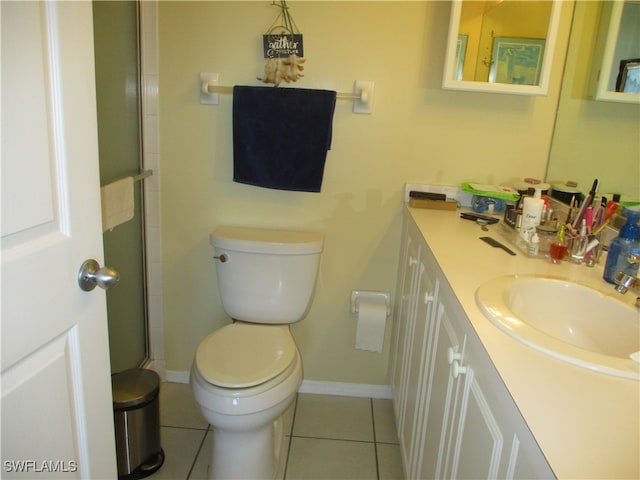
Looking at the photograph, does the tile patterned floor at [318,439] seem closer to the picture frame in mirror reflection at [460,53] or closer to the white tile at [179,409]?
the white tile at [179,409]

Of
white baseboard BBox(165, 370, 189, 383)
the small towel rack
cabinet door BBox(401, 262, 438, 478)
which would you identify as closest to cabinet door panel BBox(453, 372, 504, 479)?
cabinet door BBox(401, 262, 438, 478)

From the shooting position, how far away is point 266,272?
6.35ft

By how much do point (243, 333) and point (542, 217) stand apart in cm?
112

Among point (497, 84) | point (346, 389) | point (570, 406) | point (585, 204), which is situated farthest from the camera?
point (346, 389)

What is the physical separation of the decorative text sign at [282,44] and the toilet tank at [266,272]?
711mm

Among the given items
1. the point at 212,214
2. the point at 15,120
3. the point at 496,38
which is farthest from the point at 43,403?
the point at 496,38

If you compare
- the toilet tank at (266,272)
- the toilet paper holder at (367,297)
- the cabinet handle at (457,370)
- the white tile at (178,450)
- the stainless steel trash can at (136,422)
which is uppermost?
the cabinet handle at (457,370)

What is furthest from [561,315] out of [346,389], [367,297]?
[346,389]

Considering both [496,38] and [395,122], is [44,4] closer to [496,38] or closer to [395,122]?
[395,122]

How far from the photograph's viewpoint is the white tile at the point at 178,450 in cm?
179

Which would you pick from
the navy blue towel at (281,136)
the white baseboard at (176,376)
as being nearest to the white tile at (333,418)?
the white baseboard at (176,376)

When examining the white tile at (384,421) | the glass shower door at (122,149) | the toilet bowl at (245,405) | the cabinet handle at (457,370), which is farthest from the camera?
the white tile at (384,421)

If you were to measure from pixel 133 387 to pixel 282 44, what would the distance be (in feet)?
4.57

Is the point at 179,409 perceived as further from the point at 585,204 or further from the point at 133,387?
the point at 585,204
